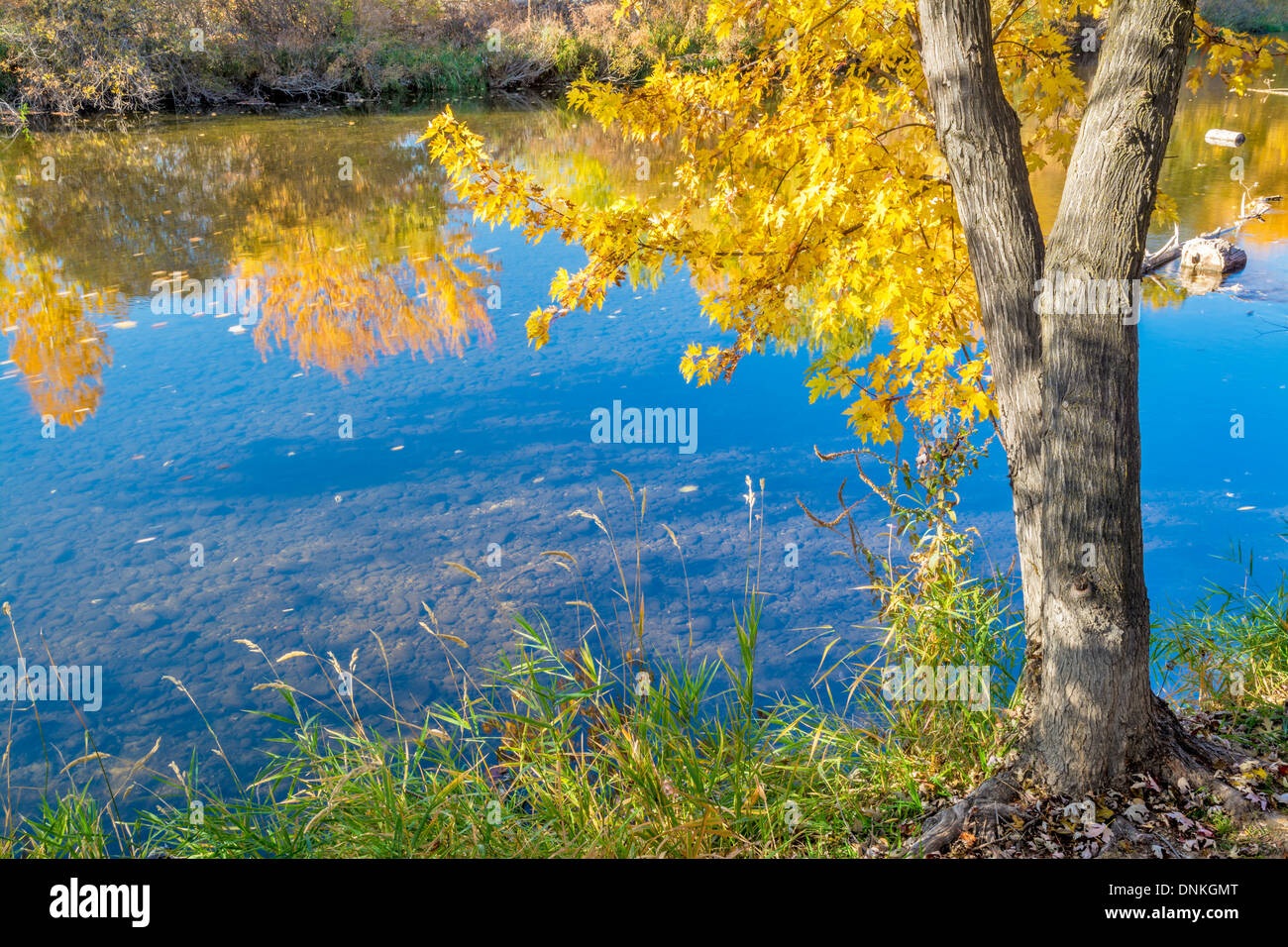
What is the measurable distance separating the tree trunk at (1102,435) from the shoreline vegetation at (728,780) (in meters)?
0.23

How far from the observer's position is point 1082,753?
268 centimetres

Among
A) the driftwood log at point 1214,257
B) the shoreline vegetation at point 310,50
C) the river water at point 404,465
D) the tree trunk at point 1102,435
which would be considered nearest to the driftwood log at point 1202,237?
the driftwood log at point 1214,257

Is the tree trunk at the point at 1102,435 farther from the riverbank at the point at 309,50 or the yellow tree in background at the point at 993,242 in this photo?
the riverbank at the point at 309,50

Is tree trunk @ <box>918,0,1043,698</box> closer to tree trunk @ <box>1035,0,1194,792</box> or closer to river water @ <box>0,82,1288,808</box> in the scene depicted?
tree trunk @ <box>1035,0,1194,792</box>

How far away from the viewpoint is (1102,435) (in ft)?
8.50

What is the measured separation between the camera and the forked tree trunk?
2.50 metres

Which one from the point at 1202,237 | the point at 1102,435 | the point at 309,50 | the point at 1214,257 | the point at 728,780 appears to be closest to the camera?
the point at 1102,435

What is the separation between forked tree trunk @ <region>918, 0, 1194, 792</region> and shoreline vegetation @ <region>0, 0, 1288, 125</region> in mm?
17051

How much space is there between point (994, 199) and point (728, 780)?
2.00 meters

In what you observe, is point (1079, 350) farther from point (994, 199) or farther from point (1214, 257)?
point (1214, 257)

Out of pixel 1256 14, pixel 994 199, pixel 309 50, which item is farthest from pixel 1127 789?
pixel 1256 14

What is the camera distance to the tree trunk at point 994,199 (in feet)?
9.01

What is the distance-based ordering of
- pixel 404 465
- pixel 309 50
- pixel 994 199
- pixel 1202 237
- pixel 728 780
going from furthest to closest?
pixel 309 50 < pixel 1202 237 < pixel 404 465 < pixel 728 780 < pixel 994 199

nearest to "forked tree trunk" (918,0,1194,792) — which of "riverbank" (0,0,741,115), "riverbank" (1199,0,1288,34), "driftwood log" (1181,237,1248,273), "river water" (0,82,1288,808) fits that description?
"river water" (0,82,1288,808)
